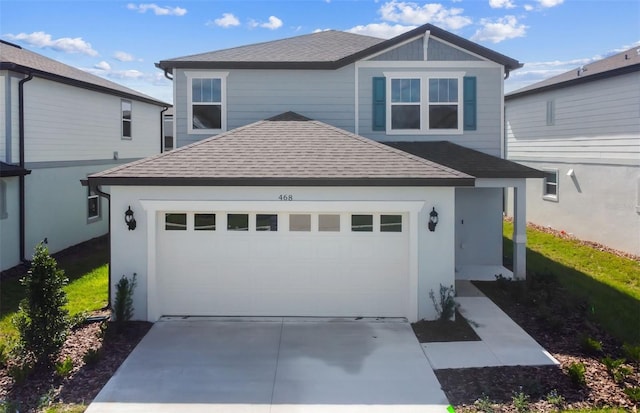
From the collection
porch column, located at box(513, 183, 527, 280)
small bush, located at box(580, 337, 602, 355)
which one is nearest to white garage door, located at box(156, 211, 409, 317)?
small bush, located at box(580, 337, 602, 355)

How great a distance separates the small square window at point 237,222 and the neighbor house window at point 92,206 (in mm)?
9841

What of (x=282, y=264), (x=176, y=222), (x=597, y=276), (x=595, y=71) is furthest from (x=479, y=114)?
(x=176, y=222)

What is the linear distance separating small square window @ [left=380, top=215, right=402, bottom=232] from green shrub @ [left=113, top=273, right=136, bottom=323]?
466cm

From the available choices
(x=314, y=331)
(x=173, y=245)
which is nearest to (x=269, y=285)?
(x=314, y=331)

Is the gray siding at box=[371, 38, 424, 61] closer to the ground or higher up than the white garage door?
higher up

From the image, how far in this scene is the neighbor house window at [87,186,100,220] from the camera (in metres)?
17.7

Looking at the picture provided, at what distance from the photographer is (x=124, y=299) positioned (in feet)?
30.1

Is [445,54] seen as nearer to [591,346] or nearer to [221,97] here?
[221,97]

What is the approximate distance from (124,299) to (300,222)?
338 cm

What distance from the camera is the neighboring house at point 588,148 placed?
15.3 metres

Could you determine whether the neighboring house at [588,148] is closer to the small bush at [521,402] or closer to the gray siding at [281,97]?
the gray siding at [281,97]

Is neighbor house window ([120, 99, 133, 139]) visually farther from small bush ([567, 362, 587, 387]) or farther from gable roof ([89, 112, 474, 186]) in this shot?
small bush ([567, 362, 587, 387])

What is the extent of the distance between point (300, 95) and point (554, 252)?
922 centimetres

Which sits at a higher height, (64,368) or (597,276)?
(597,276)
